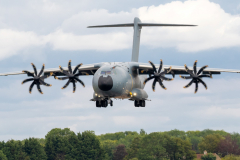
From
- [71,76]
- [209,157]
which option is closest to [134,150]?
[209,157]

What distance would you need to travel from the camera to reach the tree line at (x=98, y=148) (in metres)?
105

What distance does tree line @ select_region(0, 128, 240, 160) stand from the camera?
10469cm

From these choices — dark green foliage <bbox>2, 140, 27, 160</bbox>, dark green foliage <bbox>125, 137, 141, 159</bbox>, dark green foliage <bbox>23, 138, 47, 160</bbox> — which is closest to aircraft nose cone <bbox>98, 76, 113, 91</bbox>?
dark green foliage <bbox>2, 140, 27, 160</bbox>

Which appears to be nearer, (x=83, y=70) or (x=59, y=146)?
(x=83, y=70)

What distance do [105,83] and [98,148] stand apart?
69.8m

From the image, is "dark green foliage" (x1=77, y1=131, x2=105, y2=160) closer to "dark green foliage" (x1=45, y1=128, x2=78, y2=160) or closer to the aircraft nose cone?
"dark green foliage" (x1=45, y1=128, x2=78, y2=160)

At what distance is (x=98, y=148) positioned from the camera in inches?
4296

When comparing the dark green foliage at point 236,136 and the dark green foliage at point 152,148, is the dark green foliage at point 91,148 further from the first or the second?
the dark green foliage at point 236,136

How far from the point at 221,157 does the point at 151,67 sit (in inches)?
2967

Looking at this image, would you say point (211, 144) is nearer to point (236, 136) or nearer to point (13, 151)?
point (236, 136)

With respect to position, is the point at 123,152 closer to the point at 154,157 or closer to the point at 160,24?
the point at 154,157

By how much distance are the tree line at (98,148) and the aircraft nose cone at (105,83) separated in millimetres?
63156

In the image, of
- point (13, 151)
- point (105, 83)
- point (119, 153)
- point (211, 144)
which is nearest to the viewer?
point (105, 83)

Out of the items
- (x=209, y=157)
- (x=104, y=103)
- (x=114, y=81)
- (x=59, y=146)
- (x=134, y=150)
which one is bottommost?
(x=209, y=157)
